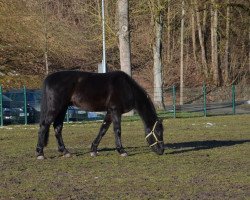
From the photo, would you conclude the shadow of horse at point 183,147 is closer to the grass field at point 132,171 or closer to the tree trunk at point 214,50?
the grass field at point 132,171

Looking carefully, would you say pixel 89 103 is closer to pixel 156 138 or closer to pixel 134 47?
pixel 156 138

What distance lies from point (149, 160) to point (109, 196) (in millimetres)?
4944

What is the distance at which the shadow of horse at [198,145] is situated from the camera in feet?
59.8

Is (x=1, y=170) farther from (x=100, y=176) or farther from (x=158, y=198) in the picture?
(x=158, y=198)

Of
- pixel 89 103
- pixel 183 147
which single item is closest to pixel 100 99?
pixel 89 103

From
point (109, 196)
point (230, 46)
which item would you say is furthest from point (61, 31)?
point (109, 196)

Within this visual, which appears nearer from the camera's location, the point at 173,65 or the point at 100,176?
the point at 100,176

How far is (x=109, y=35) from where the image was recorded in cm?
4497

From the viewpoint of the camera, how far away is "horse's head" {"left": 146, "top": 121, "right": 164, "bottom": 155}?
16.6 metres

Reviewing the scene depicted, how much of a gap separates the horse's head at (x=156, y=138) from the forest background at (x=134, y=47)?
3613 centimetres

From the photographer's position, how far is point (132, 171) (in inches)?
543

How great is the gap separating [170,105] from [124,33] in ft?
28.7

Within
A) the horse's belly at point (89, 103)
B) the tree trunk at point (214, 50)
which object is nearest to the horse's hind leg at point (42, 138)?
the horse's belly at point (89, 103)

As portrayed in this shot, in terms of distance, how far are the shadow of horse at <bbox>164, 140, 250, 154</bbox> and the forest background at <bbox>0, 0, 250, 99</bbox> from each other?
32278 mm
